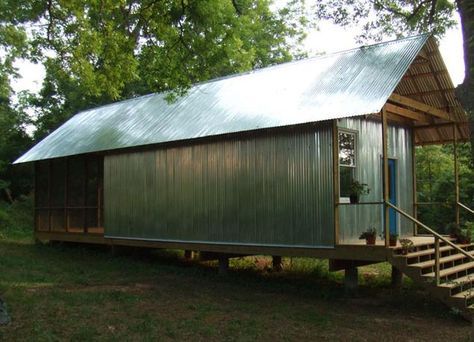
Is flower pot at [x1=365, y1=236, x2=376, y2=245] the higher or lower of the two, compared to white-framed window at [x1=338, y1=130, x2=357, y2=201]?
lower

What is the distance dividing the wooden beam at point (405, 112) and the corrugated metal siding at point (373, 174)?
0.63m

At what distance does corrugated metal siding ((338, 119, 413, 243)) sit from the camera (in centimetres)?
1155

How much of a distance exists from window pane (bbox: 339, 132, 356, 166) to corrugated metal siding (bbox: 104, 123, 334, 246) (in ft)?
2.40

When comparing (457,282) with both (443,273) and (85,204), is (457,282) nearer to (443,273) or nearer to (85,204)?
(443,273)

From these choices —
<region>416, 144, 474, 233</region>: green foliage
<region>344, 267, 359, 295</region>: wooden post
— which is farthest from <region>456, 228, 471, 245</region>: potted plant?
<region>416, 144, 474, 233</region>: green foliage

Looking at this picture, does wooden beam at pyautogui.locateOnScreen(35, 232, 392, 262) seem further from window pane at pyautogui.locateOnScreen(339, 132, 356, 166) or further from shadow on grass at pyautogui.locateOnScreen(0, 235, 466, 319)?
window pane at pyautogui.locateOnScreen(339, 132, 356, 166)

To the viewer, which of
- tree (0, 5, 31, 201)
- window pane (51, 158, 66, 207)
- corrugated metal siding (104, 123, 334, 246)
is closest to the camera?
corrugated metal siding (104, 123, 334, 246)

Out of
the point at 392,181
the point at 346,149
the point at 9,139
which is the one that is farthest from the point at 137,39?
the point at 9,139

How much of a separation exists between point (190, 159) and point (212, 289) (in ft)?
12.6

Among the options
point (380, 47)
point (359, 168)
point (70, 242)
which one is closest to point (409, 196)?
point (359, 168)

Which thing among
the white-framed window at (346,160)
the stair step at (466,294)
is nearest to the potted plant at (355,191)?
the white-framed window at (346,160)

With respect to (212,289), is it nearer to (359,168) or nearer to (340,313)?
(340,313)

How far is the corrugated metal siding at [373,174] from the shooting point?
1155 cm

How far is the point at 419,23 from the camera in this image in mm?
17078
